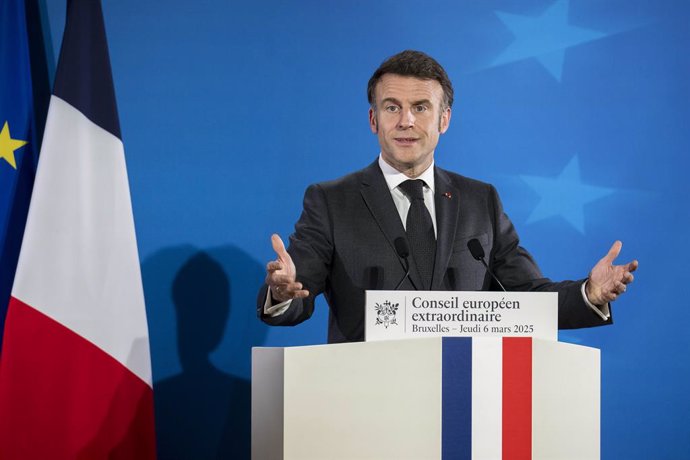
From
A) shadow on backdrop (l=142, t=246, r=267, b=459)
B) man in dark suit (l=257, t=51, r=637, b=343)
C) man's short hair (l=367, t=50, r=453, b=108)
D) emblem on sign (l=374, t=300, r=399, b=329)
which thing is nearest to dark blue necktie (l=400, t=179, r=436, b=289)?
man in dark suit (l=257, t=51, r=637, b=343)

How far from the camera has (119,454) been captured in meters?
2.54

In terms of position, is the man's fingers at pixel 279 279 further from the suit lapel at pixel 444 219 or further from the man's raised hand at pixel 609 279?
the man's raised hand at pixel 609 279

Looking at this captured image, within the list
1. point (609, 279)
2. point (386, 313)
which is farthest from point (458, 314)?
point (609, 279)

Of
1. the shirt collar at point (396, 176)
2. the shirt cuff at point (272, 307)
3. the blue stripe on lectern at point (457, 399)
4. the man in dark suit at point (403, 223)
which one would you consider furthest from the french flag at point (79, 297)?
the blue stripe on lectern at point (457, 399)

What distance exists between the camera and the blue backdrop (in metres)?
2.98

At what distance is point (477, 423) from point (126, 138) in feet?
6.37

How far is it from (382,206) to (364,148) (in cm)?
82

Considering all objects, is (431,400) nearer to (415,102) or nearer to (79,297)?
(415,102)

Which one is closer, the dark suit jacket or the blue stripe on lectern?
the blue stripe on lectern

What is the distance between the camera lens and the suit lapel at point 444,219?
7.54 ft

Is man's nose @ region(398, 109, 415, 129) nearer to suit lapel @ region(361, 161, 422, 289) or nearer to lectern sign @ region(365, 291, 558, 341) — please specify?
suit lapel @ region(361, 161, 422, 289)

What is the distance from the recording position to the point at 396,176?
2447 millimetres

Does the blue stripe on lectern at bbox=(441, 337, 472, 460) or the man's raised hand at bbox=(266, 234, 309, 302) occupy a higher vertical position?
the man's raised hand at bbox=(266, 234, 309, 302)

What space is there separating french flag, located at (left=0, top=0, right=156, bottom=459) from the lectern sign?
1270 millimetres
